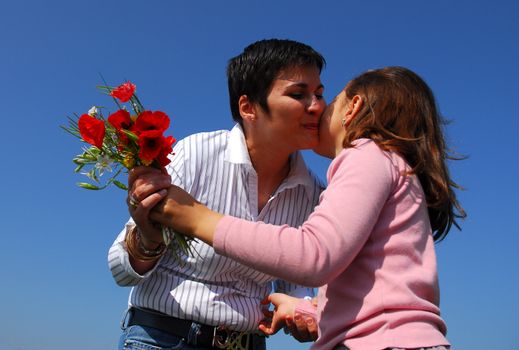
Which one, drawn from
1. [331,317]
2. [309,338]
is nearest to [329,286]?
[331,317]

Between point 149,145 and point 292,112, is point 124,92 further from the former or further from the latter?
point 292,112

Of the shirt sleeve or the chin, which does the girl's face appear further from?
the shirt sleeve

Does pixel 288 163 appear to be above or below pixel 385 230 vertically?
above

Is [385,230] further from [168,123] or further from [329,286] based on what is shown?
[168,123]

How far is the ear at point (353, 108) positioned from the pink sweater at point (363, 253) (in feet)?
1.20

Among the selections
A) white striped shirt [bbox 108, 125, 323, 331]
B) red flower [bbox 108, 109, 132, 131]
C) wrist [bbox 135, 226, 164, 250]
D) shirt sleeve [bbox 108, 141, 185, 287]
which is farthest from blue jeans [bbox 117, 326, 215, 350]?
red flower [bbox 108, 109, 132, 131]

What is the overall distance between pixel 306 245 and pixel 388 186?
0.46 metres

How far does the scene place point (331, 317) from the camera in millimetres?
2596

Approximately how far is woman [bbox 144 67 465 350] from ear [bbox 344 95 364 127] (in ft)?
0.21

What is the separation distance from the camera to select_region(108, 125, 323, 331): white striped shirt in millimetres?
3963

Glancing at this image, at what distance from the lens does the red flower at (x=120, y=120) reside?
3250 mm

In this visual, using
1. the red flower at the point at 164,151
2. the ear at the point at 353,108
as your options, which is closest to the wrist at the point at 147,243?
the red flower at the point at 164,151

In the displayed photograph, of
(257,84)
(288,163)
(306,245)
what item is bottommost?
(306,245)

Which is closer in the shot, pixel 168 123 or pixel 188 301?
pixel 168 123
